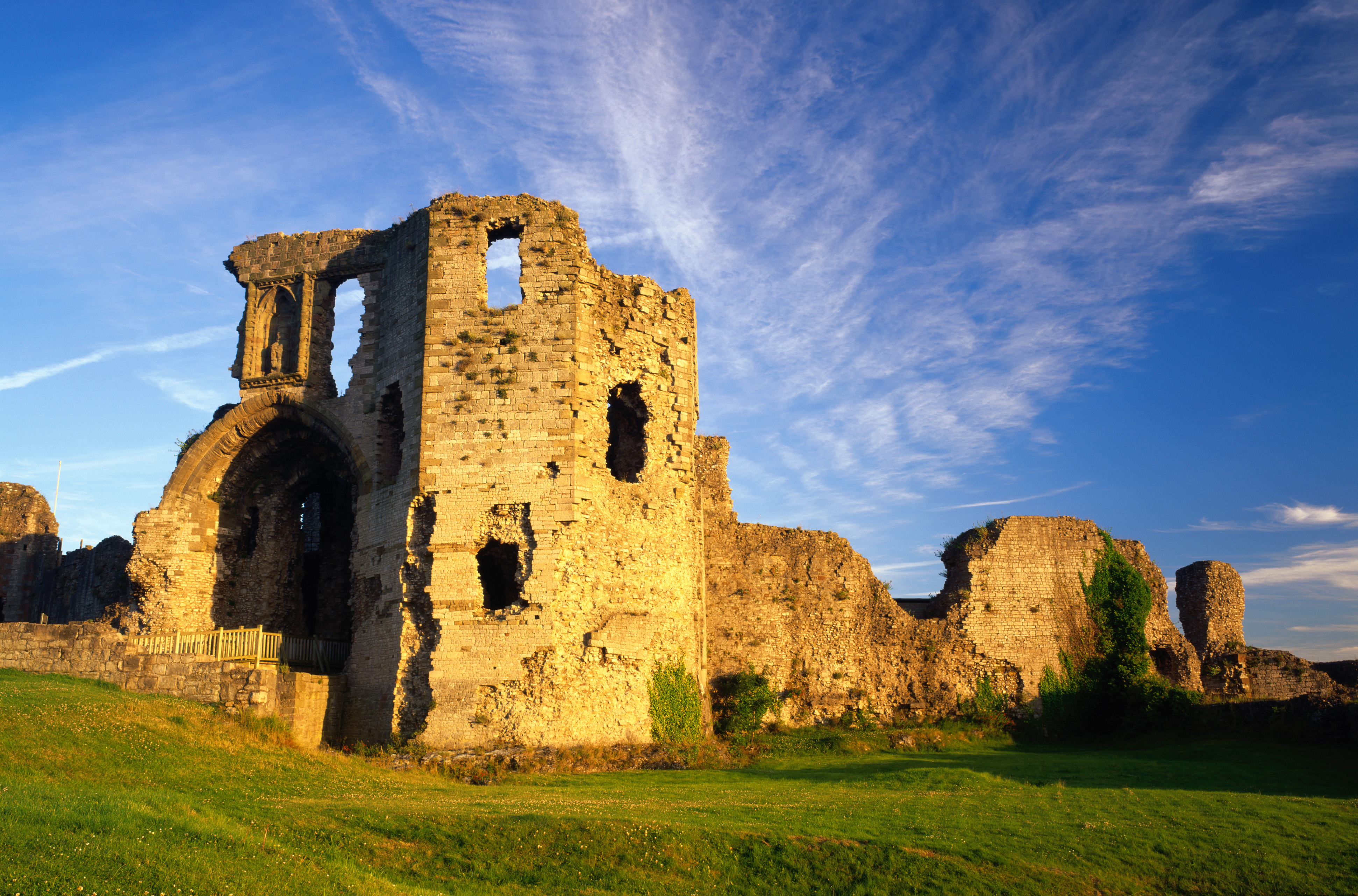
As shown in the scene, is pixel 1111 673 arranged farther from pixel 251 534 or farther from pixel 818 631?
pixel 251 534

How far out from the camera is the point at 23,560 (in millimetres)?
30422

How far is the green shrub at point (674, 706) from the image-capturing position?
1897 cm

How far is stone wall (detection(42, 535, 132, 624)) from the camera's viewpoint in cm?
2752

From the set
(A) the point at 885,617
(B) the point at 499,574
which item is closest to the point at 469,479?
(B) the point at 499,574

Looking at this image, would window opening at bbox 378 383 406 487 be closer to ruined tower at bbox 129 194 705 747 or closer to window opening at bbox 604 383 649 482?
ruined tower at bbox 129 194 705 747

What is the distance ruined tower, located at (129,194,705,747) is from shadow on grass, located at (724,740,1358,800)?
12.7 feet

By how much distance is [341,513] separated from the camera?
25938mm

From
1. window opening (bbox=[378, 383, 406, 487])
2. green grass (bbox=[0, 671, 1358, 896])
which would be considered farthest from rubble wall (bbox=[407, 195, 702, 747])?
window opening (bbox=[378, 383, 406, 487])

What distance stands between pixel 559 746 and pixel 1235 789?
37.5 feet

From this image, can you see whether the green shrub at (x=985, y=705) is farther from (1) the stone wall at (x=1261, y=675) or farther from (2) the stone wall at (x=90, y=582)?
(2) the stone wall at (x=90, y=582)

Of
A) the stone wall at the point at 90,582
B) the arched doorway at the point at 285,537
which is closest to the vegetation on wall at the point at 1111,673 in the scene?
the arched doorway at the point at 285,537

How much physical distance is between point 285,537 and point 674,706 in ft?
37.3

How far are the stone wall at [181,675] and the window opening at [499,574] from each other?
136 inches

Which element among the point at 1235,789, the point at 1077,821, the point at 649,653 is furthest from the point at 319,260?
the point at 1235,789
